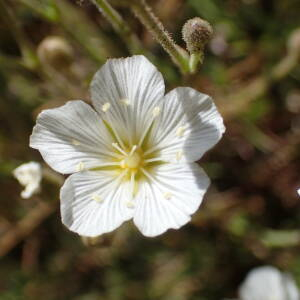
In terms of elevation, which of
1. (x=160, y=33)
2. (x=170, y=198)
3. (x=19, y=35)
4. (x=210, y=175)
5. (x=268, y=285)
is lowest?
(x=268, y=285)

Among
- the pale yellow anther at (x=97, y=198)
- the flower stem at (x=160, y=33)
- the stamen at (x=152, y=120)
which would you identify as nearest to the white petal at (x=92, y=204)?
the pale yellow anther at (x=97, y=198)

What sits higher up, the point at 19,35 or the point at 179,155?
the point at 19,35

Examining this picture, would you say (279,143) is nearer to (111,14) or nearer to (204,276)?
(204,276)

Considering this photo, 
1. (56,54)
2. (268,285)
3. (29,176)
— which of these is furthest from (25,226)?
(268,285)

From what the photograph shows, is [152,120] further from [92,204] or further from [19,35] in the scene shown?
[19,35]

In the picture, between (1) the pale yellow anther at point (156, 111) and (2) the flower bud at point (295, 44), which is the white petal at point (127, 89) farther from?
(2) the flower bud at point (295, 44)

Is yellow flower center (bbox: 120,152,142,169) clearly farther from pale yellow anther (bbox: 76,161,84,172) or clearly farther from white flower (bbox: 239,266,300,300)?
white flower (bbox: 239,266,300,300)
